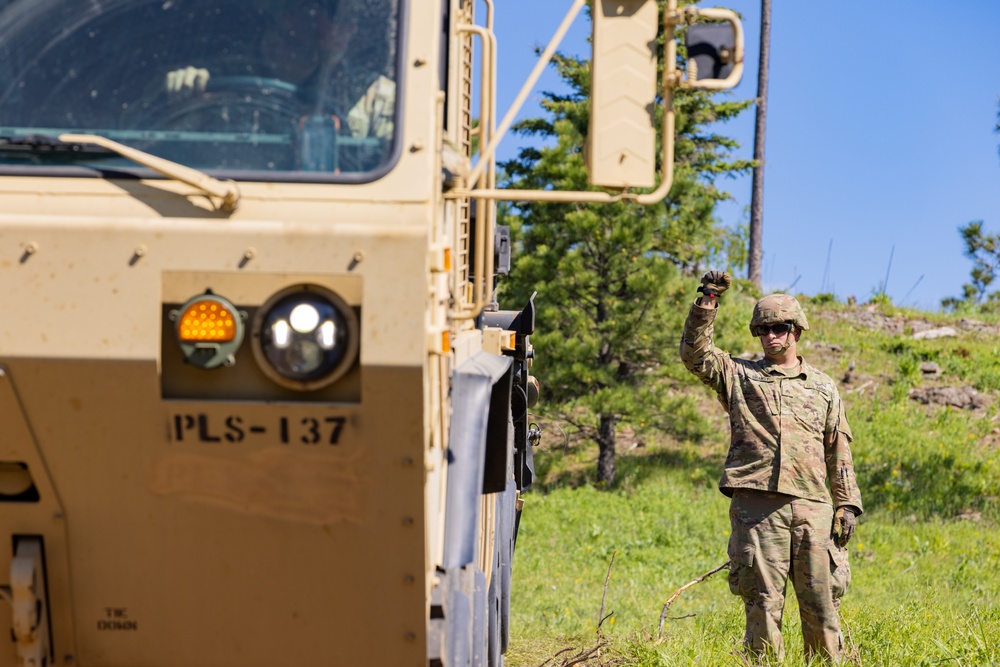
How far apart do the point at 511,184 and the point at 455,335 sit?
1167 centimetres

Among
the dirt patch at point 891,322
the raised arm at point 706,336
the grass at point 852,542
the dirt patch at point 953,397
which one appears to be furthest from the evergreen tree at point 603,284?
the raised arm at point 706,336

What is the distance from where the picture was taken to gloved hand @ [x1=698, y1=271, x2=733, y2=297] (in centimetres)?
560

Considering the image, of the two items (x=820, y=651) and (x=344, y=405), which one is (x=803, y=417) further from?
(x=344, y=405)

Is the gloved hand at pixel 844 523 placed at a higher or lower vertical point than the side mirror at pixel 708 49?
lower

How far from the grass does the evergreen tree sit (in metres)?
0.86

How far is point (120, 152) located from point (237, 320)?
49 centimetres

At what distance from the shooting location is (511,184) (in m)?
15.3

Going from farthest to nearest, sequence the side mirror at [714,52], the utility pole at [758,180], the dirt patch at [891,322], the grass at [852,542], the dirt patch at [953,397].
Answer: the utility pole at [758,180], the dirt patch at [891,322], the dirt patch at [953,397], the grass at [852,542], the side mirror at [714,52]

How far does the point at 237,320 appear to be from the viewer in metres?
2.89

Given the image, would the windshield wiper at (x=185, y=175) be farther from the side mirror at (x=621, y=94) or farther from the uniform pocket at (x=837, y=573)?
the uniform pocket at (x=837, y=573)

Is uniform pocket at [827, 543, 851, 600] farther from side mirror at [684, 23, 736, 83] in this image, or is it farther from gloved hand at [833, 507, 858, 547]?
side mirror at [684, 23, 736, 83]

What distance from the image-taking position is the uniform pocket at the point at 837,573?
5930mm

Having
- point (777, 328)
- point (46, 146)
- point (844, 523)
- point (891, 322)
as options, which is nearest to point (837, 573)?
point (844, 523)

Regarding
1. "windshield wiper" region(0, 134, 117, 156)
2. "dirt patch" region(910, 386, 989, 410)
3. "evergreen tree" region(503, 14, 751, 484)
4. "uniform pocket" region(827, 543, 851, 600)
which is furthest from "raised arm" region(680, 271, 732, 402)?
"dirt patch" region(910, 386, 989, 410)
